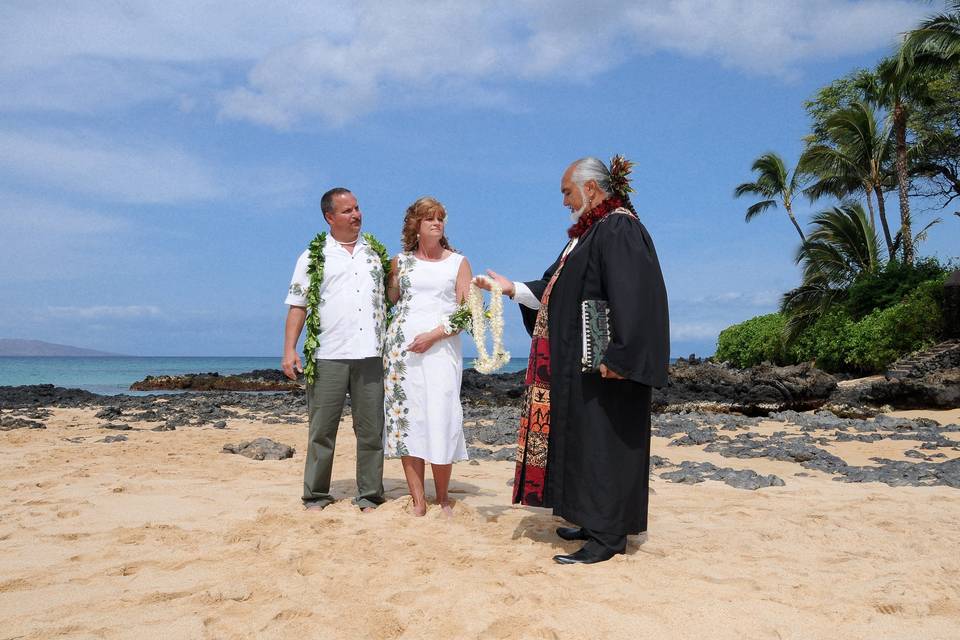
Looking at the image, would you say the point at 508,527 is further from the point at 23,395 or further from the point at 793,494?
the point at 23,395

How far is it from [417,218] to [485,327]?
86 centimetres

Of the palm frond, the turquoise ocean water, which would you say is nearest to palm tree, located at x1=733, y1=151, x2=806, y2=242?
the palm frond

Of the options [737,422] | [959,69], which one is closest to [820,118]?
[959,69]

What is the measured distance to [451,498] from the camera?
5230mm

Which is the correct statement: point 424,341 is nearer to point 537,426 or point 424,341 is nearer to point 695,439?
point 537,426

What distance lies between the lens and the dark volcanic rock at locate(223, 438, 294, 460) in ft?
24.6

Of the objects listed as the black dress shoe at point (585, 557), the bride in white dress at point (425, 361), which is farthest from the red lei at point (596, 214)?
the black dress shoe at point (585, 557)

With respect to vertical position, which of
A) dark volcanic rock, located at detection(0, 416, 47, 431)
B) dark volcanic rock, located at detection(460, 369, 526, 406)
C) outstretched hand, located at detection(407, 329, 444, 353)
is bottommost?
dark volcanic rock, located at detection(0, 416, 47, 431)

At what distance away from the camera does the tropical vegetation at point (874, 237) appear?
1953cm

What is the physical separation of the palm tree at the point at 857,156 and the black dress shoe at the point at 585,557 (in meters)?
26.8

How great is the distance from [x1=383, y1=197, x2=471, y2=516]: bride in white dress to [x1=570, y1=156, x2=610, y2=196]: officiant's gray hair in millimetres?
1057

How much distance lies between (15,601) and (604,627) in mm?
2730

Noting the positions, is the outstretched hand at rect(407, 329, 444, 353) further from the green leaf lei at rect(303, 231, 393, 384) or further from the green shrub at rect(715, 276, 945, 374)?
the green shrub at rect(715, 276, 945, 374)

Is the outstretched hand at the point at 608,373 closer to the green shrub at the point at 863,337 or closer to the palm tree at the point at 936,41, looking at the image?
the green shrub at the point at 863,337
